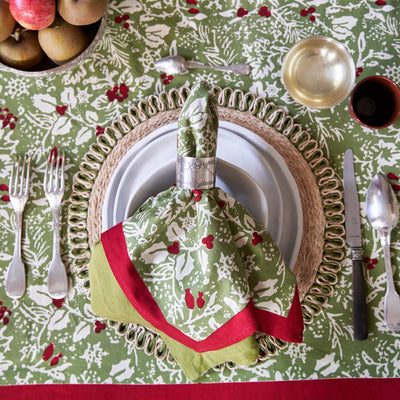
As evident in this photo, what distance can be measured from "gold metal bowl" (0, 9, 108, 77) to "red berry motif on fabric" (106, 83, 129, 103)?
0.07 m

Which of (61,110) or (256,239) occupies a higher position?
(61,110)

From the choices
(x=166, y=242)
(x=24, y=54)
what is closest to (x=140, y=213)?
(x=166, y=242)

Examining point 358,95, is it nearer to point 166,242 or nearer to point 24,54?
point 166,242

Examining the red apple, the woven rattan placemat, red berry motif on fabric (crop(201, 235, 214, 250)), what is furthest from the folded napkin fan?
the red apple

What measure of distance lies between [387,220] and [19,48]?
599mm

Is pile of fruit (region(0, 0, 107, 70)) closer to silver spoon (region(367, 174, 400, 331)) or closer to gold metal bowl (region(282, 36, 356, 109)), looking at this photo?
gold metal bowl (region(282, 36, 356, 109))

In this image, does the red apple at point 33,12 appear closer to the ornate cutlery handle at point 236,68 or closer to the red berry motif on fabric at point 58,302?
the ornate cutlery handle at point 236,68

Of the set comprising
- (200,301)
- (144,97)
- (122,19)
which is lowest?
(200,301)

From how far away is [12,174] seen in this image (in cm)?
65

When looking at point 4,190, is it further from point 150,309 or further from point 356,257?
point 356,257

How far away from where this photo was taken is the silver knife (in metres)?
0.64

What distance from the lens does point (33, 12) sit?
1.73ft

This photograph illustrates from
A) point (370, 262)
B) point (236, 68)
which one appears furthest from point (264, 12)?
point (370, 262)

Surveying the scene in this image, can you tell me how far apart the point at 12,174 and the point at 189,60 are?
1.11 ft
